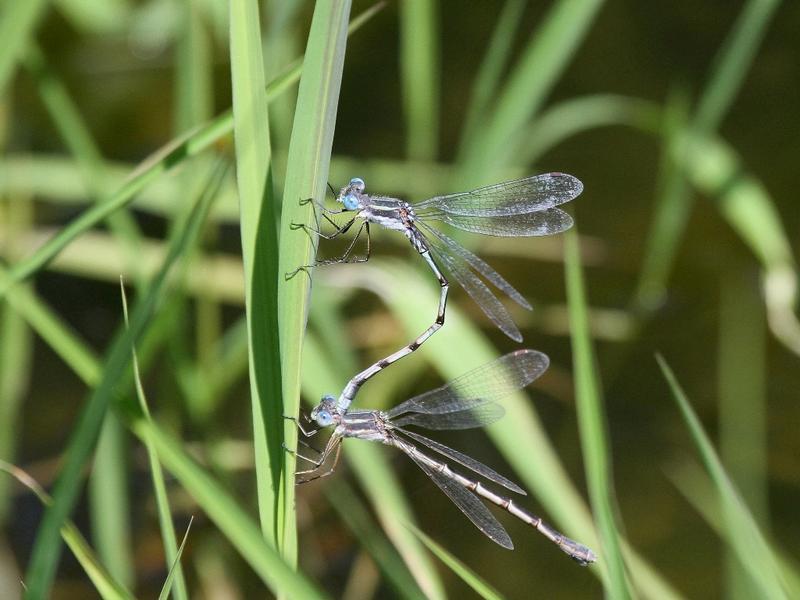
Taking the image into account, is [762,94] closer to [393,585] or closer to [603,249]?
[603,249]

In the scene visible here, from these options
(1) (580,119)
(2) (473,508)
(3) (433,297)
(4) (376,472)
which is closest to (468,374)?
(2) (473,508)

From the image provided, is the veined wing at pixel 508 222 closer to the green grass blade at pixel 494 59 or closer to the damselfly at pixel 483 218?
the damselfly at pixel 483 218

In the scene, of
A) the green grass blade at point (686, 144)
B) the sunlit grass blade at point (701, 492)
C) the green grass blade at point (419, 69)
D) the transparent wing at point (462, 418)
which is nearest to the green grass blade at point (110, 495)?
the transparent wing at point (462, 418)

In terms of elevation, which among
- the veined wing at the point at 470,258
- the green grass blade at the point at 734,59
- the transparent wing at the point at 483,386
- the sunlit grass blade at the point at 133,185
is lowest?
the transparent wing at the point at 483,386

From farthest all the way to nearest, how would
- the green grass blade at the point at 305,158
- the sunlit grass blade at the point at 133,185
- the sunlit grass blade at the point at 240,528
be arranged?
the sunlit grass blade at the point at 133,185 < the green grass blade at the point at 305,158 < the sunlit grass blade at the point at 240,528

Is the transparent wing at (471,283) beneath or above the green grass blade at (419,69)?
beneath

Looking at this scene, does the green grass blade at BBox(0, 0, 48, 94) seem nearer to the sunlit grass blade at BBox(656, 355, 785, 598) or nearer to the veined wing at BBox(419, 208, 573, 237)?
the veined wing at BBox(419, 208, 573, 237)

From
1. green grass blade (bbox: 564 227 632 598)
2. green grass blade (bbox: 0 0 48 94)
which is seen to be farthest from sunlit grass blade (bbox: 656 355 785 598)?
green grass blade (bbox: 0 0 48 94)
